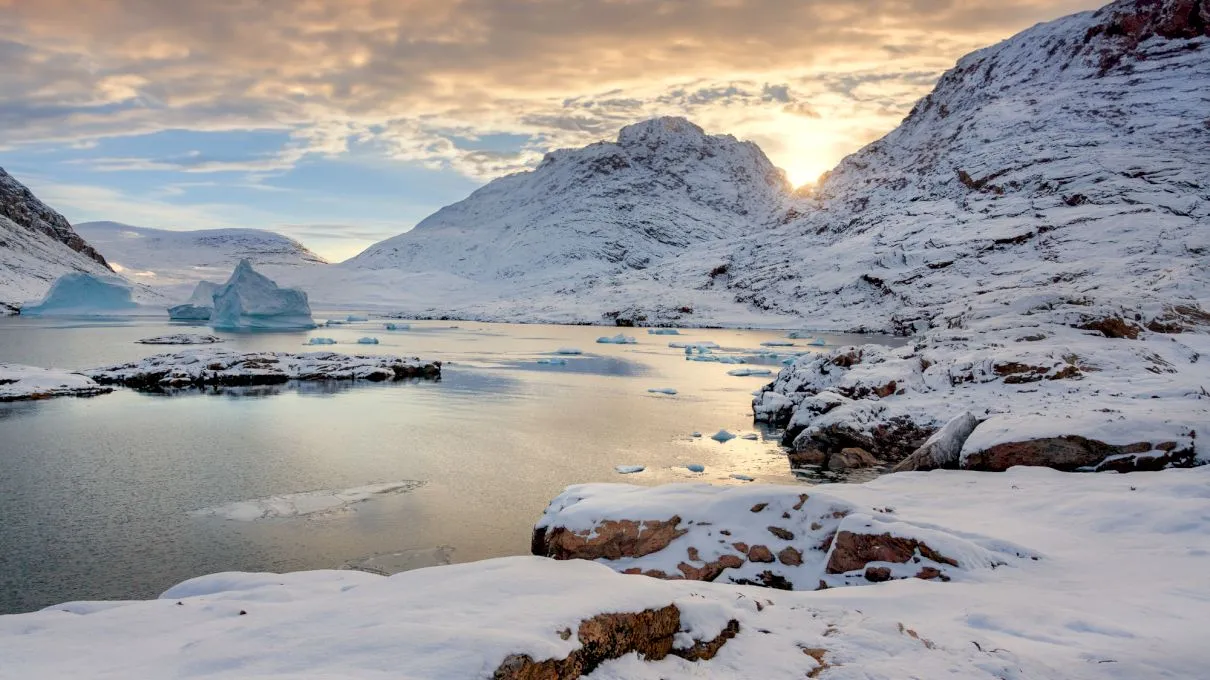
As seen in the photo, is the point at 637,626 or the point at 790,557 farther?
the point at 790,557

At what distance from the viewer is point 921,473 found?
14.9 m

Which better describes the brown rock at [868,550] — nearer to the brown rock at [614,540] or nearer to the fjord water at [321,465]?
the brown rock at [614,540]

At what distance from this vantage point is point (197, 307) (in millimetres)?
96375

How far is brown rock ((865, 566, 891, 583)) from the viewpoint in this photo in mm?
9359

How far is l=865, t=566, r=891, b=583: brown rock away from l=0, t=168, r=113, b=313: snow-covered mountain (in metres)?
131

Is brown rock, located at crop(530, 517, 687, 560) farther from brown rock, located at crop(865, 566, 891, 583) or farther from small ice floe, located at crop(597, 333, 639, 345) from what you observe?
small ice floe, located at crop(597, 333, 639, 345)

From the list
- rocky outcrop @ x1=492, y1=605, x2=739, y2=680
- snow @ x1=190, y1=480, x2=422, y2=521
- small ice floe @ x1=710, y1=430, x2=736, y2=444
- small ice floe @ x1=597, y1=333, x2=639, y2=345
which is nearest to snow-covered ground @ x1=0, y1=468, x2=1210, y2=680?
rocky outcrop @ x1=492, y1=605, x2=739, y2=680

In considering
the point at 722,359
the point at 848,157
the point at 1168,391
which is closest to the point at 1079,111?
the point at 848,157

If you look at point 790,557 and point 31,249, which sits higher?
point 31,249

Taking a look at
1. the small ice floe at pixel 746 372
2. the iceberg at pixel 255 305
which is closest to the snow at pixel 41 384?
the small ice floe at pixel 746 372

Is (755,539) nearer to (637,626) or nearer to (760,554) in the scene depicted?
(760,554)

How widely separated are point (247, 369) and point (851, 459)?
32878 millimetres

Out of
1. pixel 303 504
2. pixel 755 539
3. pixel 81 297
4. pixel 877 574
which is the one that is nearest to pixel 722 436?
pixel 303 504

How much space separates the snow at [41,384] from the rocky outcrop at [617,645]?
34.9m
